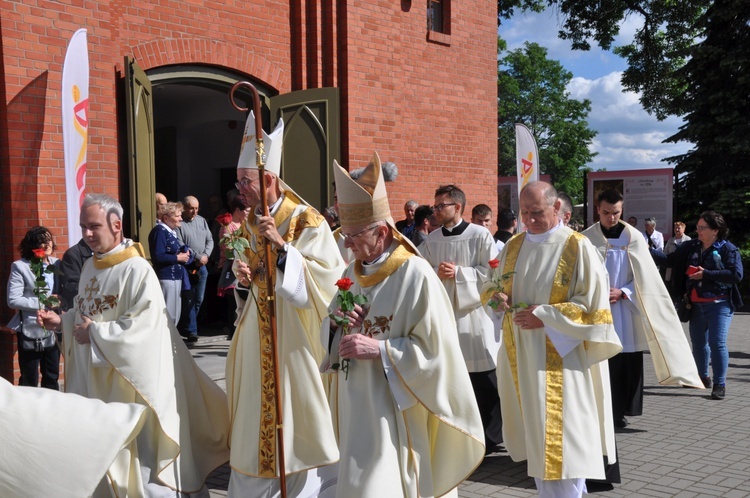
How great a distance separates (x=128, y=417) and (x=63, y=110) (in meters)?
6.37

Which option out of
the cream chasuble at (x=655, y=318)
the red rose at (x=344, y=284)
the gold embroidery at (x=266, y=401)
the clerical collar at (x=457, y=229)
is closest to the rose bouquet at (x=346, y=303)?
the red rose at (x=344, y=284)

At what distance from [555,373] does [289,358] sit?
62.2 inches

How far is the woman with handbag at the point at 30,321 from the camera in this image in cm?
737

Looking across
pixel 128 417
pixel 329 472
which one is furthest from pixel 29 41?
pixel 128 417

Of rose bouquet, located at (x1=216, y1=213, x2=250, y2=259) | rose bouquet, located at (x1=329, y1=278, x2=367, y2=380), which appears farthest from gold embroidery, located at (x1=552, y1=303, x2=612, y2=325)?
rose bouquet, located at (x1=216, y1=213, x2=250, y2=259)

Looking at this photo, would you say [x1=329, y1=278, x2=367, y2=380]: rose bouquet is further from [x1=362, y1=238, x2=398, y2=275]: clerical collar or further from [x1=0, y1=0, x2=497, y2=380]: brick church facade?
[x1=0, y1=0, x2=497, y2=380]: brick church facade

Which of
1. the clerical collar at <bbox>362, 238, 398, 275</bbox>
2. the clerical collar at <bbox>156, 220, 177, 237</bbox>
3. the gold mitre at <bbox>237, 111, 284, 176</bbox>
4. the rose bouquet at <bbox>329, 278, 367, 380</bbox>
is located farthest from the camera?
the clerical collar at <bbox>156, 220, 177, 237</bbox>

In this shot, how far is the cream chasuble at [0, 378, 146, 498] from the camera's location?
7.07 ft

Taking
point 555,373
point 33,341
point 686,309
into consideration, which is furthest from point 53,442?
point 686,309

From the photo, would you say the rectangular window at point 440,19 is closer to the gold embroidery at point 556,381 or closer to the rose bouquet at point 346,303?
the gold embroidery at point 556,381

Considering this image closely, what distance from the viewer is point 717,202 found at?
66.0ft

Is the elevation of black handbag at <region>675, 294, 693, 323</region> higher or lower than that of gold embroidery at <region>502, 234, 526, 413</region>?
lower

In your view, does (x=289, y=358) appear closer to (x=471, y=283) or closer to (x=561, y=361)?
(x=561, y=361)

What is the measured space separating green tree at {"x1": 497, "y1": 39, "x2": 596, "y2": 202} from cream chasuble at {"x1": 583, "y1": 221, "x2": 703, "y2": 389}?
167 ft
